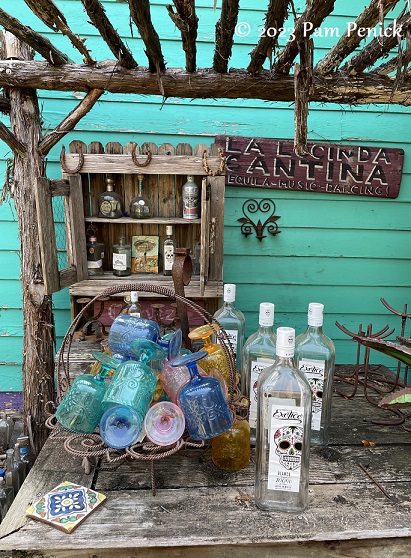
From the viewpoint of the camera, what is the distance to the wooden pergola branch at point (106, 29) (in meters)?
1.17

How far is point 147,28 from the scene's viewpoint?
1.23m

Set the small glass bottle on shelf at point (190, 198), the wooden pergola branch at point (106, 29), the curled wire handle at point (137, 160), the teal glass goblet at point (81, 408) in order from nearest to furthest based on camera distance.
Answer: the teal glass goblet at point (81, 408), the wooden pergola branch at point (106, 29), the curled wire handle at point (137, 160), the small glass bottle on shelf at point (190, 198)

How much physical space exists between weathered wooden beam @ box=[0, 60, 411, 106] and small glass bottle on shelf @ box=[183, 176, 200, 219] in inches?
18.8

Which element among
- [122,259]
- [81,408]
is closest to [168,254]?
[122,259]

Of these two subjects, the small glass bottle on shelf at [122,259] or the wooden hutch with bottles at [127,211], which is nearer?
the wooden hutch with bottles at [127,211]

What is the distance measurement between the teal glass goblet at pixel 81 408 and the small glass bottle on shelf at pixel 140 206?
125 cm

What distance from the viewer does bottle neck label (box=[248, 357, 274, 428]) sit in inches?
43.9

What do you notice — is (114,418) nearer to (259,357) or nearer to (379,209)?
(259,357)

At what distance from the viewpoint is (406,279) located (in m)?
2.38

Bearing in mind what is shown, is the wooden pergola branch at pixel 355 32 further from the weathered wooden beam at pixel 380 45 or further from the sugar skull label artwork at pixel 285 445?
the sugar skull label artwork at pixel 285 445

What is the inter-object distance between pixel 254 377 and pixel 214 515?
0.35 meters

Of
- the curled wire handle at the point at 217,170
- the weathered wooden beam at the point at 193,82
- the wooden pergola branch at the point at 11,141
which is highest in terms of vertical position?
the weathered wooden beam at the point at 193,82

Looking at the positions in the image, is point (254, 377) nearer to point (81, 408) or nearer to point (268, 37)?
point (81, 408)

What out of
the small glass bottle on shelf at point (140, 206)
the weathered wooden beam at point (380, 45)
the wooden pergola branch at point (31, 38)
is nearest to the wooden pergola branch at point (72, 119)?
the wooden pergola branch at point (31, 38)
